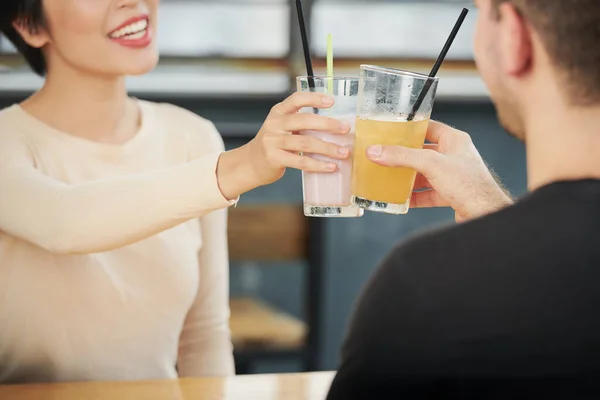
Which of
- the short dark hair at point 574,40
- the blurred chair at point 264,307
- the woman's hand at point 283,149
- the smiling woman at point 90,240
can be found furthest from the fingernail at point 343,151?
the blurred chair at point 264,307

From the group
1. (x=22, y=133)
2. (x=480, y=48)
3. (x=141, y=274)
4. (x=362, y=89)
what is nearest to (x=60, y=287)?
(x=141, y=274)

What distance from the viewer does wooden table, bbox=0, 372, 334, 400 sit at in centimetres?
128

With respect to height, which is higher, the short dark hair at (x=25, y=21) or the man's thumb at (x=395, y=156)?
the short dark hair at (x=25, y=21)

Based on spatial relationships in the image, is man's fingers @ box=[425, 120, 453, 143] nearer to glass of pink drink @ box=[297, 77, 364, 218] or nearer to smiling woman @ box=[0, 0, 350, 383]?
glass of pink drink @ box=[297, 77, 364, 218]

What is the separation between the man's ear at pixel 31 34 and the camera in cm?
171

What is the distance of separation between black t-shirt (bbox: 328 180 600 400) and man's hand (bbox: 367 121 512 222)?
0.45 metres

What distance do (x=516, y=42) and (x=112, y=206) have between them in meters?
0.76

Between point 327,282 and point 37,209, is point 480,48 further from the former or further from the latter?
point 327,282

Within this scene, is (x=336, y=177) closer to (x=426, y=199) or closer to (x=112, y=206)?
(x=426, y=199)

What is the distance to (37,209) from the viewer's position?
4.76 feet

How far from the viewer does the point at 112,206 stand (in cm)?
139

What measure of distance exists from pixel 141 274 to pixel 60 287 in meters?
0.16

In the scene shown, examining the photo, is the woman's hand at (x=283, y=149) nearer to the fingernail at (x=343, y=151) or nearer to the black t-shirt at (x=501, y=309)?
the fingernail at (x=343, y=151)

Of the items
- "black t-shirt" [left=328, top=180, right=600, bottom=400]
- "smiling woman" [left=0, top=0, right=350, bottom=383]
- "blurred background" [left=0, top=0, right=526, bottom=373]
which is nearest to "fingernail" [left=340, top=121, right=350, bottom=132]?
"smiling woman" [left=0, top=0, right=350, bottom=383]
